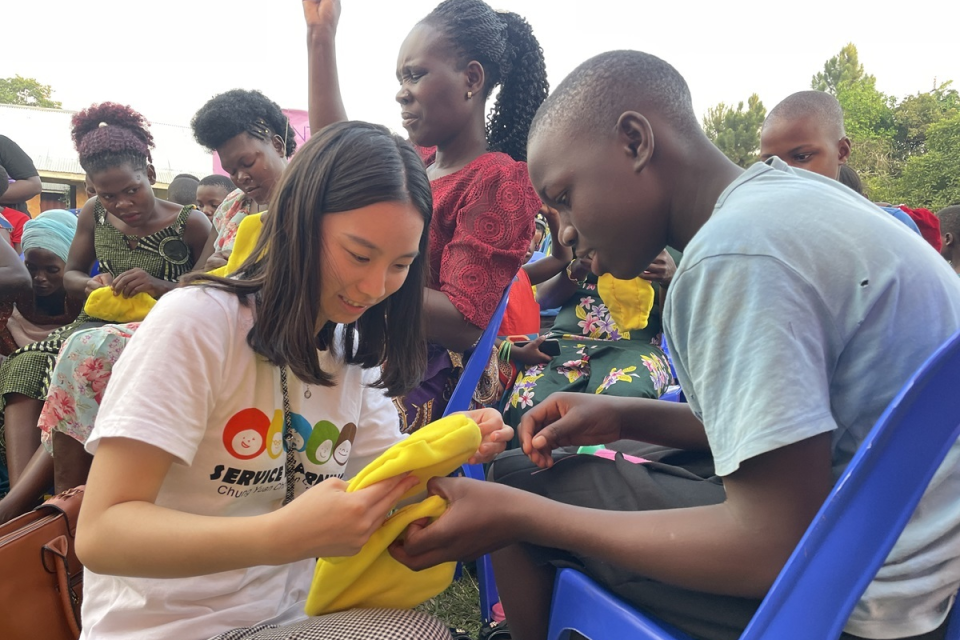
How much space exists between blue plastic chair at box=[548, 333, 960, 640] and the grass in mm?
1612

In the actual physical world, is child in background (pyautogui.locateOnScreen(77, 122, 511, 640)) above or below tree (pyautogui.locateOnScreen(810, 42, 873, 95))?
below

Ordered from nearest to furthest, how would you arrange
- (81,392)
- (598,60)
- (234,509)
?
(234,509), (598,60), (81,392)

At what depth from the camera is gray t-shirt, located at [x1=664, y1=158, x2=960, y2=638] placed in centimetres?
94

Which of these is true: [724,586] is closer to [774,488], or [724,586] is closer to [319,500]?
[774,488]

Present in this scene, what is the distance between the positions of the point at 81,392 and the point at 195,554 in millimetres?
1556

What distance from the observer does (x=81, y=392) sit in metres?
2.37

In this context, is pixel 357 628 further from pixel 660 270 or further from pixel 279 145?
pixel 279 145

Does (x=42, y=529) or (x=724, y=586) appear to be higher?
(x=724, y=586)

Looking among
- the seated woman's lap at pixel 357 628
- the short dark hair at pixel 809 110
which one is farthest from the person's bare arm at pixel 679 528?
the short dark hair at pixel 809 110

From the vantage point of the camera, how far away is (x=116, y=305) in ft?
9.03

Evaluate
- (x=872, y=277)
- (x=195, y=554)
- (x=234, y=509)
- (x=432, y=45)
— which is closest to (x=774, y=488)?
(x=872, y=277)

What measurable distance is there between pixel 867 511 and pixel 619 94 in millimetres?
915

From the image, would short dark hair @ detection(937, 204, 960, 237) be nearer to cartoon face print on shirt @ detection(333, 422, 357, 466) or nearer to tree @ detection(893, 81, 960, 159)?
cartoon face print on shirt @ detection(333, 422, 357, 466)

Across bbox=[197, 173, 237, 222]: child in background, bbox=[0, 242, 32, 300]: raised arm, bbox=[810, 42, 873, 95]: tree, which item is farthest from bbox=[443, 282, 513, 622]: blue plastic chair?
bbox=[810, 42, 873, 95]: tree
